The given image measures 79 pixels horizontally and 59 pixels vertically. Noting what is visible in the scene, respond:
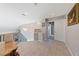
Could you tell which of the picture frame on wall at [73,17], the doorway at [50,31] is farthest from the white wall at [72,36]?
the doorway at [50,31]

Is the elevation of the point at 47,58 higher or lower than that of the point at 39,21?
lower

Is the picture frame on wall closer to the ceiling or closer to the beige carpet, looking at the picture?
the ceiling

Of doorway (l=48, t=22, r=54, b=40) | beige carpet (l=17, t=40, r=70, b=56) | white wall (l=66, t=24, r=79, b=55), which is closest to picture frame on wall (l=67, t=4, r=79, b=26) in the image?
white wall (l=66, t=24, r=79, b=55)

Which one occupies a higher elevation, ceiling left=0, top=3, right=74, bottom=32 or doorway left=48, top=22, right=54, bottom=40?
ceiling left=0, top=3, right=74, bottom=32

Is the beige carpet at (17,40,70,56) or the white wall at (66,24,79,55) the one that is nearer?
the beige carpet at (17,40,70,56)

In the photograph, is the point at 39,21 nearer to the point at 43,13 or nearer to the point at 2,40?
the point at 43,13

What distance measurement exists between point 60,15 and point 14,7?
715 millimetres

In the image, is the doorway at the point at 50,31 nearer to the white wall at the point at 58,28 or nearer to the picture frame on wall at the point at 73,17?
the white wall at the point at 58,28

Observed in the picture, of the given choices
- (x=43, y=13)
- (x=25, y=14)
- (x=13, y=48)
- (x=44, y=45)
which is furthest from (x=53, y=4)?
(x=13, y=48)

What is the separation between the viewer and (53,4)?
1842mm

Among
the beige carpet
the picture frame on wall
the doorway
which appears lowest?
the beige carpet

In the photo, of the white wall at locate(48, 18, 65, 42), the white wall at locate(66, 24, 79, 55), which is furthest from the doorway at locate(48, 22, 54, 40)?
the white wall at locate(66, 24, 79, 55)

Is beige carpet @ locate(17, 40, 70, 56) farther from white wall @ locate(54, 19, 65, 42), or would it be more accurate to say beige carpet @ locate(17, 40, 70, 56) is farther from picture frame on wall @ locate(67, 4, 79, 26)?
picture frame on wall @ locate(67, 4, 79, 26)

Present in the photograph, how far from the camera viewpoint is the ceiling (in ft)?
6.10
